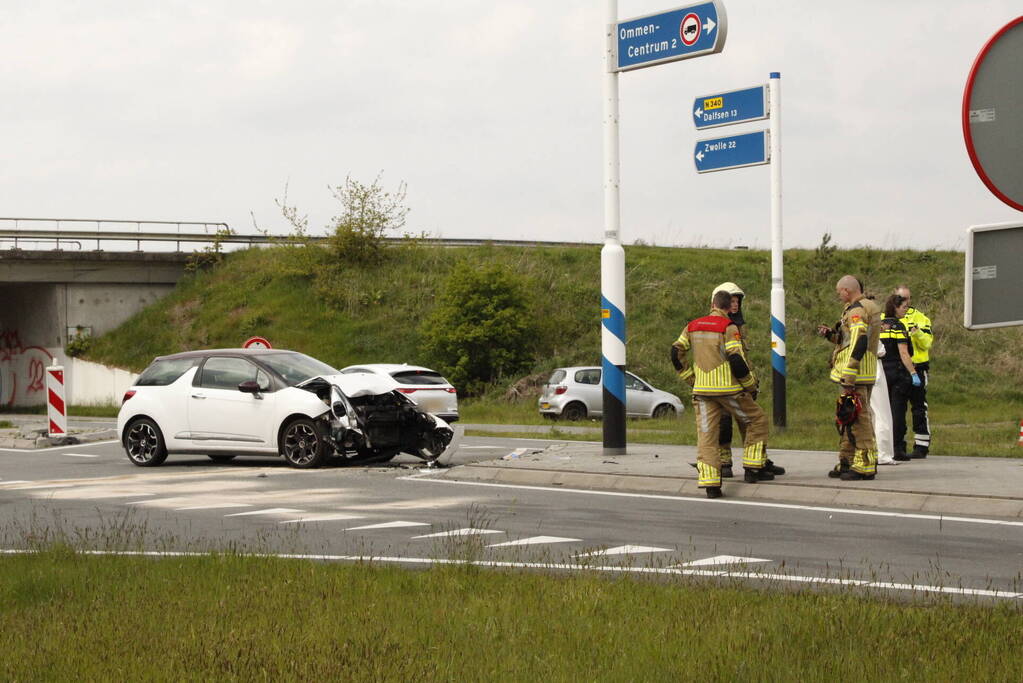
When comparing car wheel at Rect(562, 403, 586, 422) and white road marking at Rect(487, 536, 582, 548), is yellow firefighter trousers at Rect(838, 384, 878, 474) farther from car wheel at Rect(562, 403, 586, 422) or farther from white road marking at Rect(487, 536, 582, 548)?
car wheel at Rect(562, 403, 586, 422)

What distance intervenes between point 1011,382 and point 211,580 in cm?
3149

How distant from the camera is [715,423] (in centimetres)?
1185

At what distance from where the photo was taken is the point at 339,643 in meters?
5.73

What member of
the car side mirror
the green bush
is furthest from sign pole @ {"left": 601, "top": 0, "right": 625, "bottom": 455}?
the green bush

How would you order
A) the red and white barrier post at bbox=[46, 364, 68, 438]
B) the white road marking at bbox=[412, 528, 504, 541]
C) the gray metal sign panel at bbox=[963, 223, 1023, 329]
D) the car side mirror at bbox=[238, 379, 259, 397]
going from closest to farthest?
the gray metal sign panel at bbox=[963, 223, 1023, 329], the white road marking at bbox=[412, 528, 504, 541], the car side mirror at bbox=[238, 379, 259, 397], the red and white barrier post at bbox=[46, 364, 68, 438]

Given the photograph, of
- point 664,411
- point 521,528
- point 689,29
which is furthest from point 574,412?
point 521,528

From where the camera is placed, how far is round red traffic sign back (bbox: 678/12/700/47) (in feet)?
50.5

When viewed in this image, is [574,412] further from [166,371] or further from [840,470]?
[840,470]

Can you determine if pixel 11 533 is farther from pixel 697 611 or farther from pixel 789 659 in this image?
pixel 789 659

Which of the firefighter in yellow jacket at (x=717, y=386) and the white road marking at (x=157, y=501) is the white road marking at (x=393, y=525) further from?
the white road marking at (x=157, y=501)

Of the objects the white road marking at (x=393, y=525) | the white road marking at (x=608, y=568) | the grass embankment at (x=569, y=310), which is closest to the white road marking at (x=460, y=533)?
the white road marking at (x=393, y=525)

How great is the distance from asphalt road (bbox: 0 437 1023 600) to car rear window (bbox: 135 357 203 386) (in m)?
2.71

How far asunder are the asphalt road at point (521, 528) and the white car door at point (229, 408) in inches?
64.4

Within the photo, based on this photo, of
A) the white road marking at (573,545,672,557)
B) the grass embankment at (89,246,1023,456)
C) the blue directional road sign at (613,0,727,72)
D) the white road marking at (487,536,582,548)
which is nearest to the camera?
the white road marking at (573,545,672,557)
